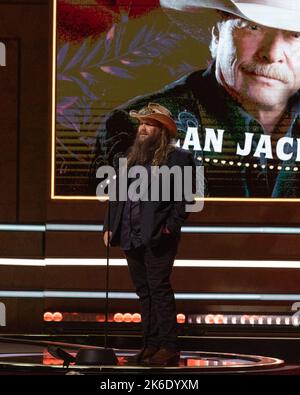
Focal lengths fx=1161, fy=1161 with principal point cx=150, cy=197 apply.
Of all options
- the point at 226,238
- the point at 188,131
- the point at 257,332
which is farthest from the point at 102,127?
the point at 257,332

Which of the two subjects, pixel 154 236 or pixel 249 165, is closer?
pixel 154 236

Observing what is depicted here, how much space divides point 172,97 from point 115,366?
277cm

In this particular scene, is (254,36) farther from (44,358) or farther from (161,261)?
(44,358)

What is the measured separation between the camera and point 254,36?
9016 mm

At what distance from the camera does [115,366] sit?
683 cm

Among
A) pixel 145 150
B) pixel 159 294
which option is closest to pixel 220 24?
pixel 145 150

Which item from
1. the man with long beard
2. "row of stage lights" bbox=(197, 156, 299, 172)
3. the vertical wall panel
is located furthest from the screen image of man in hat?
the man with long beard

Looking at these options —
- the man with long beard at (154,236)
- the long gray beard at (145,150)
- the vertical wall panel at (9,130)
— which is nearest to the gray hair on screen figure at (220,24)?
the vertical wall panel at (9,130)

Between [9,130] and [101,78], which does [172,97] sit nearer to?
[101,78]

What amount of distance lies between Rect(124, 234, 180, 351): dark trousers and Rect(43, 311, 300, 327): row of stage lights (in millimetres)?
1653

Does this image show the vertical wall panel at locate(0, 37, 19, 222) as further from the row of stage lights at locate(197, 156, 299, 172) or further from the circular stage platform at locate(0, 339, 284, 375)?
the row of stage lights at locate(197, 156, 299, 172)

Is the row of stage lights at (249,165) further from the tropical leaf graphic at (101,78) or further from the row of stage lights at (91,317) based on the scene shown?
the row of stage lights at (91,317)

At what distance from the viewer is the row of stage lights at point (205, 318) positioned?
8945 mm

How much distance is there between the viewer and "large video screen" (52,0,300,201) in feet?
Answer: 29.2
